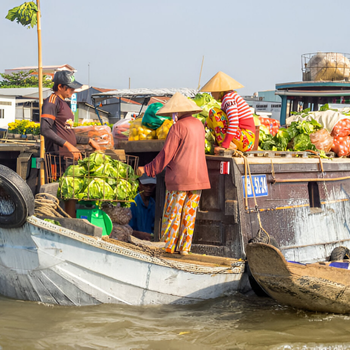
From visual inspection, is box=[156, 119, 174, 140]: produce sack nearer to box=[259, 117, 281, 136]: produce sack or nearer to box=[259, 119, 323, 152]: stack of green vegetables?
box=[259, 119, 323, 152]: stack of green vegetables

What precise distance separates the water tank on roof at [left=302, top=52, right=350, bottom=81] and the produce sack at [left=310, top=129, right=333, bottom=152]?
519 cm

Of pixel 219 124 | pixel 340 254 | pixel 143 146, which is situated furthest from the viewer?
pixel 340 254

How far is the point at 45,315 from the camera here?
4086 millimetres

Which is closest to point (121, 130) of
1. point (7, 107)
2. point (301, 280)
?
point (301, 280)

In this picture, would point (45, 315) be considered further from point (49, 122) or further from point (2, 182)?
point (49, 122)

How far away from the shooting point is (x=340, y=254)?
5695 millimetres

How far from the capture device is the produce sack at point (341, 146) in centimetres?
662

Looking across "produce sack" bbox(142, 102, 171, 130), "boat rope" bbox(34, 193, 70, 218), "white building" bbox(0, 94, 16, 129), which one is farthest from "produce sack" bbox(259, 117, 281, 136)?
"white building" bbox(0, 94, 16, 129)

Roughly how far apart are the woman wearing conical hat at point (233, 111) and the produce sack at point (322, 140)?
1.54 metres

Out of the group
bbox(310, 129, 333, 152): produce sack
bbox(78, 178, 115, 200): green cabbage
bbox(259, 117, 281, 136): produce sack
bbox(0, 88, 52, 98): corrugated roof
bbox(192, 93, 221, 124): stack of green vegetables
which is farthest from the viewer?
bbox(0, 88, 52, 98): corrugated roof

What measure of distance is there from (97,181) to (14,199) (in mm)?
871

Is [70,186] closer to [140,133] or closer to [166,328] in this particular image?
[140,133]

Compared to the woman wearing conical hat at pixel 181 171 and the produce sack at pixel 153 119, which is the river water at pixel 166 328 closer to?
the woman wearing conical hat at pixel 181 171

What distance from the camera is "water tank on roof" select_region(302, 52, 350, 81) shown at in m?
11.1
